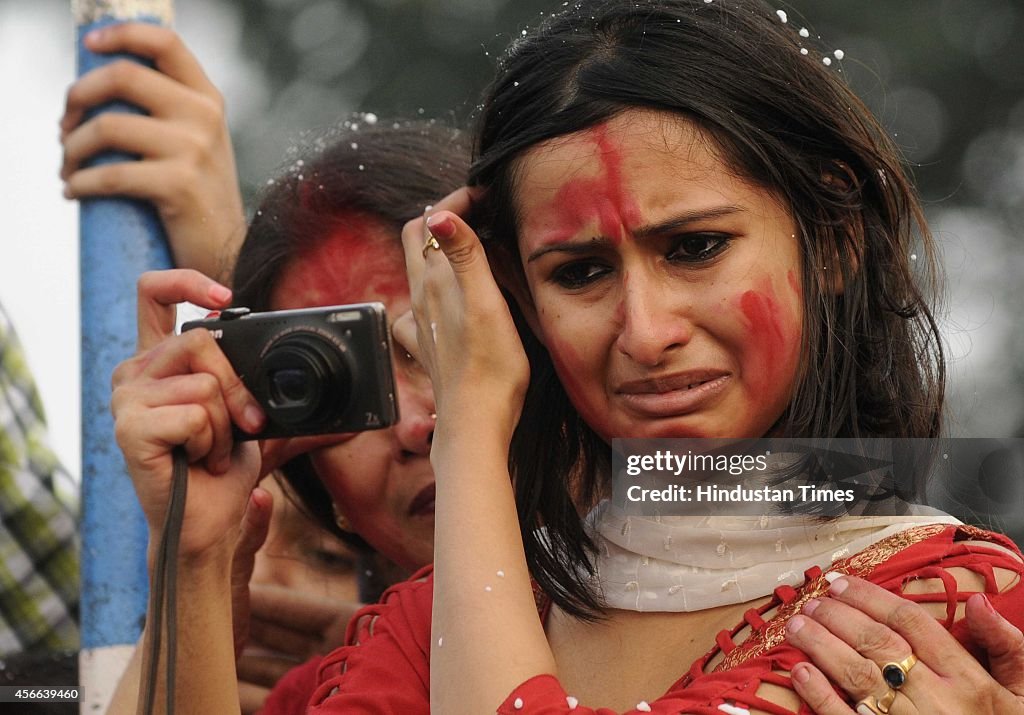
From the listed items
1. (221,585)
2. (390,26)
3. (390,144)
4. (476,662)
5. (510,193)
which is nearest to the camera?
(476,662)

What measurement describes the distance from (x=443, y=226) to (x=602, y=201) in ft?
0.64

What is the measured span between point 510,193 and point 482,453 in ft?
1.04

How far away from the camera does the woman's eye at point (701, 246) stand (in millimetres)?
1494

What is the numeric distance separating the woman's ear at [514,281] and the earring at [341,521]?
2.18ft

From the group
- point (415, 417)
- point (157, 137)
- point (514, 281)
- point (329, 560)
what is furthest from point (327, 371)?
point (329, 560)

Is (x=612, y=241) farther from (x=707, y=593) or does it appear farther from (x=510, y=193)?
(x=707, y=593)

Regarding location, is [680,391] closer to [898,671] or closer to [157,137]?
[898,671]

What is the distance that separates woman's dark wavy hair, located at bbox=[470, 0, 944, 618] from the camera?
60.7 inches

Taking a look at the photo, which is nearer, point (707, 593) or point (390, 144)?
point (707, 593)

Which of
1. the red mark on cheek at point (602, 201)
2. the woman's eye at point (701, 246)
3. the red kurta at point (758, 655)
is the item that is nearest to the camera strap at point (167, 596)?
the red kurta at point (758, 655)

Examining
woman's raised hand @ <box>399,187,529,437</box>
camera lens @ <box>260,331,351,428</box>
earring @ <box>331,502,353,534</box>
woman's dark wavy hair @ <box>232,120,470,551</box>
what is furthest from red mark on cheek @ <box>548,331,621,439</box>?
earring @ <box>331,502,353,534</box>

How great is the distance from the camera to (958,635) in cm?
133

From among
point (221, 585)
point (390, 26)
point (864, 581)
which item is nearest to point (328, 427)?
point (221, 585)

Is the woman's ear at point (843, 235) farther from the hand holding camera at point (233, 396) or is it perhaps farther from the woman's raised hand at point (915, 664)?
the hand holding camera at point (233, 396)
